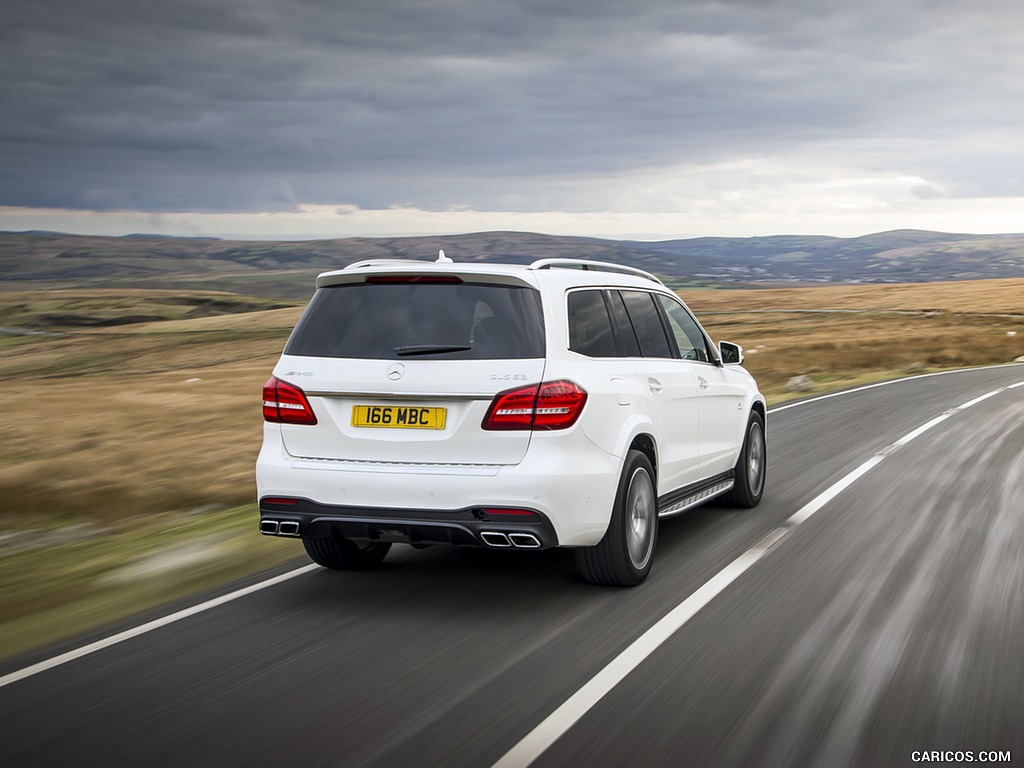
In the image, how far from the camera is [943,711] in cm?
418

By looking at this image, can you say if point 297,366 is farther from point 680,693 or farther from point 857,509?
point 857,509

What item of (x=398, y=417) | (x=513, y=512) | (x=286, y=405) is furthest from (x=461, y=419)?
(x=286, y=405)

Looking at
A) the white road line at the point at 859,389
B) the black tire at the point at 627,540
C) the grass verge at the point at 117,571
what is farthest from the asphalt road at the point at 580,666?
the white road line at the point at 859,389

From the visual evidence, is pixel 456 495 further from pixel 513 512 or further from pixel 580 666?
pixel 580 666

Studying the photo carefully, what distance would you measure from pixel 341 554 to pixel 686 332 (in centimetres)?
307

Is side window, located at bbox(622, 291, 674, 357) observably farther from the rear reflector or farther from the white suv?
the rear reflector

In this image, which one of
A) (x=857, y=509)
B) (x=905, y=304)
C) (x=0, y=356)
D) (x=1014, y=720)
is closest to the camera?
(x=1014, y=720)

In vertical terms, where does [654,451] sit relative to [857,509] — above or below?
above

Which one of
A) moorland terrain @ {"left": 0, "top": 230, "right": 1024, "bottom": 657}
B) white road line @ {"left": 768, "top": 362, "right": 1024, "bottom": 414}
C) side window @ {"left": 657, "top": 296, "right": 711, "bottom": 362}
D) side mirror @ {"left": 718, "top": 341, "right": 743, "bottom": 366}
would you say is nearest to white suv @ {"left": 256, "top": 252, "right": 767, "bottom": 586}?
side window @ {"left": 657, "top": 296, "right": 711, "bottom": 362}

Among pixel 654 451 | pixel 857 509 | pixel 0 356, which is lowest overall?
pixel 0 356

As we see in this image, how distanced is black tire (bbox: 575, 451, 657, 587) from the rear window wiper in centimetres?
121

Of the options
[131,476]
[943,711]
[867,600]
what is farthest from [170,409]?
[943,711]

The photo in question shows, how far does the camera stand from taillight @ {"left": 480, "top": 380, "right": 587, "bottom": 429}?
18.2 ft

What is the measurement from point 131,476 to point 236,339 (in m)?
60.6
